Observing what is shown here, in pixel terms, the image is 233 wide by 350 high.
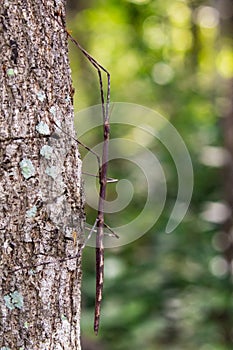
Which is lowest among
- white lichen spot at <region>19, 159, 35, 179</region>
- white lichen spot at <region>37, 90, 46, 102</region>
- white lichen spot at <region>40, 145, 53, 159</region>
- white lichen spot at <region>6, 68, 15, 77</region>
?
white lichen spot at <region>19, 159, 35, 179</region>

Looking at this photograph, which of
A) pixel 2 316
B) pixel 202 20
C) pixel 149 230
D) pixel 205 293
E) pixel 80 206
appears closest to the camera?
pixel 2 316

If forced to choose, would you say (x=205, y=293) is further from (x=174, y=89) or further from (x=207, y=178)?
(x=174, y=89)

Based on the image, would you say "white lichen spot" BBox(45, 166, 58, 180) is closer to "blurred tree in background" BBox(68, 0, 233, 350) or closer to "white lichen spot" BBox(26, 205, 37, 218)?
"white lichen spot" BBox(26, 205, 37, 218)

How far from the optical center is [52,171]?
204 cm

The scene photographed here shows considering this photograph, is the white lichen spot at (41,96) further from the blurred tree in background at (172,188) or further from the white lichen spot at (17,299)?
the blurred tree in background at (172,188)

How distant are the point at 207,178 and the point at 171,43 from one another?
1905mm

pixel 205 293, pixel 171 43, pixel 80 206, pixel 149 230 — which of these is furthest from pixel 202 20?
pixel 80 206

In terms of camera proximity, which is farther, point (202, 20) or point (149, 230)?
point (202, 20)

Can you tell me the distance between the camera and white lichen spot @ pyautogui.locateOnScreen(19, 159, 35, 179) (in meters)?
1.98

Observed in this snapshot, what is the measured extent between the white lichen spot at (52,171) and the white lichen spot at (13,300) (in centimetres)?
38

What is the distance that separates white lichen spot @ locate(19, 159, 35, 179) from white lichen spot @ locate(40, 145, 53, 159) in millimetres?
54

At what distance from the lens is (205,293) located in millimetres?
5703

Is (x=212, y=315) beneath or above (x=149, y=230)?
beneath

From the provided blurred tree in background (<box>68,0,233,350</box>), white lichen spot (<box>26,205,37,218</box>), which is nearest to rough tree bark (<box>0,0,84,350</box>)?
white lichen spot (<box>26,205,37,218</box>)
